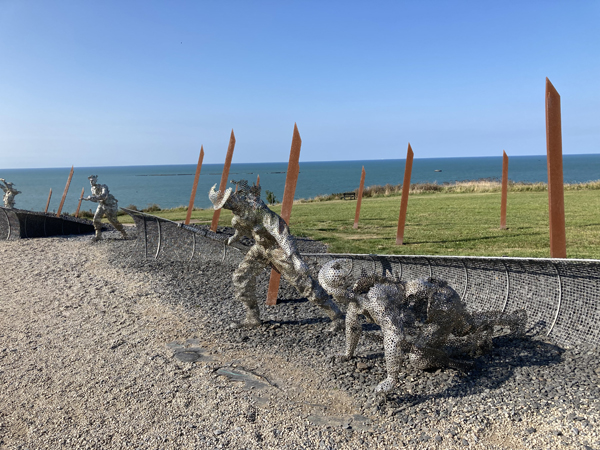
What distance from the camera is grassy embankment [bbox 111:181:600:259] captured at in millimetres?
12547

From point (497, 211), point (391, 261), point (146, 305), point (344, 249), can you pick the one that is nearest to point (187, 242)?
point (146, 305)

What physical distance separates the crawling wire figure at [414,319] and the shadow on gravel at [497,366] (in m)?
0.17

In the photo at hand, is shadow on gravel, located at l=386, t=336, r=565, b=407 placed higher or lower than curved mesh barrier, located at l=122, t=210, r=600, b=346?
lower

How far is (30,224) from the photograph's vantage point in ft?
55.9

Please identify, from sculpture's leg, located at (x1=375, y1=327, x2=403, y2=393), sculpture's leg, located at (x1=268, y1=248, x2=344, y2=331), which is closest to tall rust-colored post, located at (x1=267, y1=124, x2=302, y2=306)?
sculpture's leg, located at (x1=268, y1=248, x2=344, y2=331)

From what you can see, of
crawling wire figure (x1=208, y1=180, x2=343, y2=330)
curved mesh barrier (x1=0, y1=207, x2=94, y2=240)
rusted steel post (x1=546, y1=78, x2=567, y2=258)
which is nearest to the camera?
rusted steel post (x1=546, y1=78, x2=567, y2=258)

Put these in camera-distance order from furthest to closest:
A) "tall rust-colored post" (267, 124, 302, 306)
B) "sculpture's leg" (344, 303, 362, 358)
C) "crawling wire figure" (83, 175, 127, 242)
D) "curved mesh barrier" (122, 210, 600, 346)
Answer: "crawling wire figure" (83, 175, 127, 242), "tall rust-colored post" (267, 124, 302, 306), "curved mesh barrier" (122, 210, 600, 346), "sculpture's leg" (344, 303, 362, 358)

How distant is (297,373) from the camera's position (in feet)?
18.7

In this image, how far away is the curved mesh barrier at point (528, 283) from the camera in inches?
229

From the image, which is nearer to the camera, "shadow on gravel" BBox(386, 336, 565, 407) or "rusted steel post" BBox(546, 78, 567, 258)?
"shadow on gravel" BBox(386, 336, 565, 407)

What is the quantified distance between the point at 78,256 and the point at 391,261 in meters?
10.0

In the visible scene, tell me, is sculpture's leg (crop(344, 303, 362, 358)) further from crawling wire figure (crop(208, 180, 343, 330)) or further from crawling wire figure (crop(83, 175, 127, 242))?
crawling wire figure (crop(83, 175, 127, 242))

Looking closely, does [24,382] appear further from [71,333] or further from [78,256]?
[78,256]

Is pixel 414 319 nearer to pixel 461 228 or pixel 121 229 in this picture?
pixel 461 228
